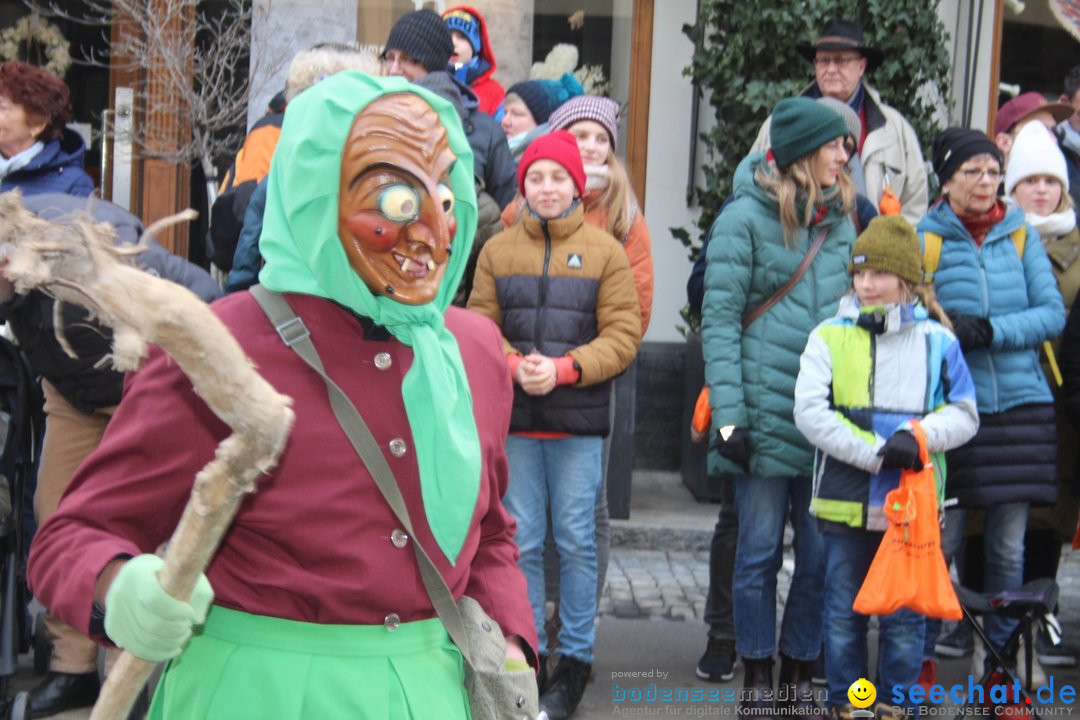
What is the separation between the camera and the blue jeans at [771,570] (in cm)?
541

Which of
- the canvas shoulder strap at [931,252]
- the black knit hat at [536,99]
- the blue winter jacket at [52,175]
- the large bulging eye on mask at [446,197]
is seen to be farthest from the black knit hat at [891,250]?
the blue winter jacket at [52,175]

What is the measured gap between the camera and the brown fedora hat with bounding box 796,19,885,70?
663 cm

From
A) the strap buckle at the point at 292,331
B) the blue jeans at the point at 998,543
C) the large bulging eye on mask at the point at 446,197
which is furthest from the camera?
the blue jeans at the point at 998,543

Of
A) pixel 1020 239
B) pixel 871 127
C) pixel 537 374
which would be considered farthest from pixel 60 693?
pixel 871 127

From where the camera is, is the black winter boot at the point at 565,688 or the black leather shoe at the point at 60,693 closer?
the black leather shoe at the point at 60,693

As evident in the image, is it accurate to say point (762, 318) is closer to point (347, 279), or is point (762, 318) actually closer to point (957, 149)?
point (957, 149)

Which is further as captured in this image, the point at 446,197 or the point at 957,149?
the point at 957,149

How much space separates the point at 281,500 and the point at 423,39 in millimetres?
3746

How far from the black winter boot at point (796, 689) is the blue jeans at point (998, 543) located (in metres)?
0.55

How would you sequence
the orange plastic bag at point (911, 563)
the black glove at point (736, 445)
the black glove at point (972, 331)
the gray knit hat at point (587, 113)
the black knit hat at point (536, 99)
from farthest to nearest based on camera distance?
1. the black knit hat at point (536, 99)
2. the gray knit hat at point (587, 113)
3. the black glove at point (972, 331)
4. the black glove at point (736, 445)
5. the orange plastic bag at point (911, 563)

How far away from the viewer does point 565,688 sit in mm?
5434

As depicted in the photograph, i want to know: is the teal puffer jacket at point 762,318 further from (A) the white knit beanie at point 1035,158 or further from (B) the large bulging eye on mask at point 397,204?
(B) the large bulging eye on mask at point 397,204

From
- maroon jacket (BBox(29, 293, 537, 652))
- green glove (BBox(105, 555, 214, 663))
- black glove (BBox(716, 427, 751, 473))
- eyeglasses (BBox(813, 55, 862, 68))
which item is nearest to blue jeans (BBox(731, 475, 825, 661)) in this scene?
→ black glove (BBox(716, 427, 751, 473))

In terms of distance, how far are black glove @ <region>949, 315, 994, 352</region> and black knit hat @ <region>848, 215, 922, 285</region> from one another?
17.3 inches
